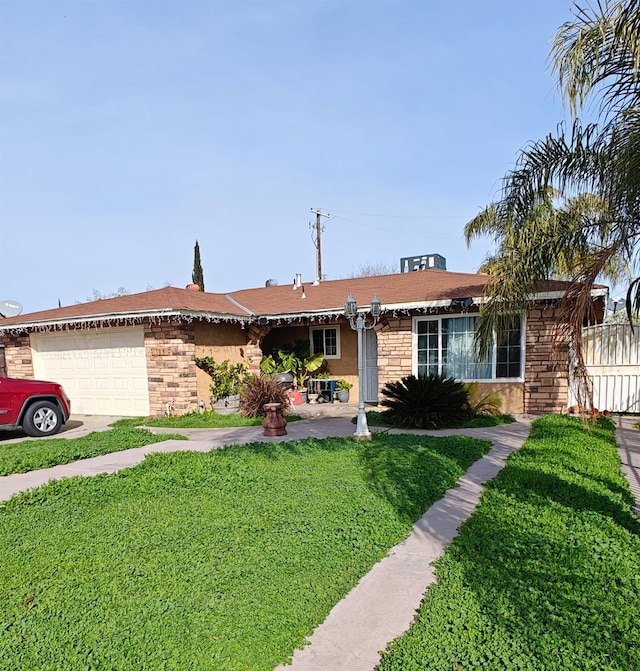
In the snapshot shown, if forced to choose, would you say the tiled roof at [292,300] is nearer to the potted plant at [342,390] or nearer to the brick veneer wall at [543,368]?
the brick veneer wall at [543,368]

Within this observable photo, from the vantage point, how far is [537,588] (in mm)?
2930

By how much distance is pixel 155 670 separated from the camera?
2.29 meters

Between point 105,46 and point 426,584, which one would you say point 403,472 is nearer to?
point 426,584

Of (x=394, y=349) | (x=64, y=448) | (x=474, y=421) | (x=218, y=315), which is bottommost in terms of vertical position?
(x=474, y=421)

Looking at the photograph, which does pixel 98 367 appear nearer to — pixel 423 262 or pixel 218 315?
pixel 218 315

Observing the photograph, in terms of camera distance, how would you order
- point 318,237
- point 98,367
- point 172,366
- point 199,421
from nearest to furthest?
point 199,421 → point 172,366 → point 98,367 → point 318,237

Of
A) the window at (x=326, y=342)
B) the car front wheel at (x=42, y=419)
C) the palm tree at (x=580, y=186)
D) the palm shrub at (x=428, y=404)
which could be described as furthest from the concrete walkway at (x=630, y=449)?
the car front wheel at (x=42, y=419)

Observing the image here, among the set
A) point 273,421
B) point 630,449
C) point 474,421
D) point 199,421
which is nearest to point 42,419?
point 199,421

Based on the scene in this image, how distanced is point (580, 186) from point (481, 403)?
4.72 m

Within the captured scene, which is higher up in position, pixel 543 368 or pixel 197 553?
pixel 543 368

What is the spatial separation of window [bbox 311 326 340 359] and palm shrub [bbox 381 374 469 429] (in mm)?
4152

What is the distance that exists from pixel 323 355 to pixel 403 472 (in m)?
7.74

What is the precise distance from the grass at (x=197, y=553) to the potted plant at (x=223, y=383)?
5.10m

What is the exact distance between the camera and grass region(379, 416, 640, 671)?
2.32 metres
